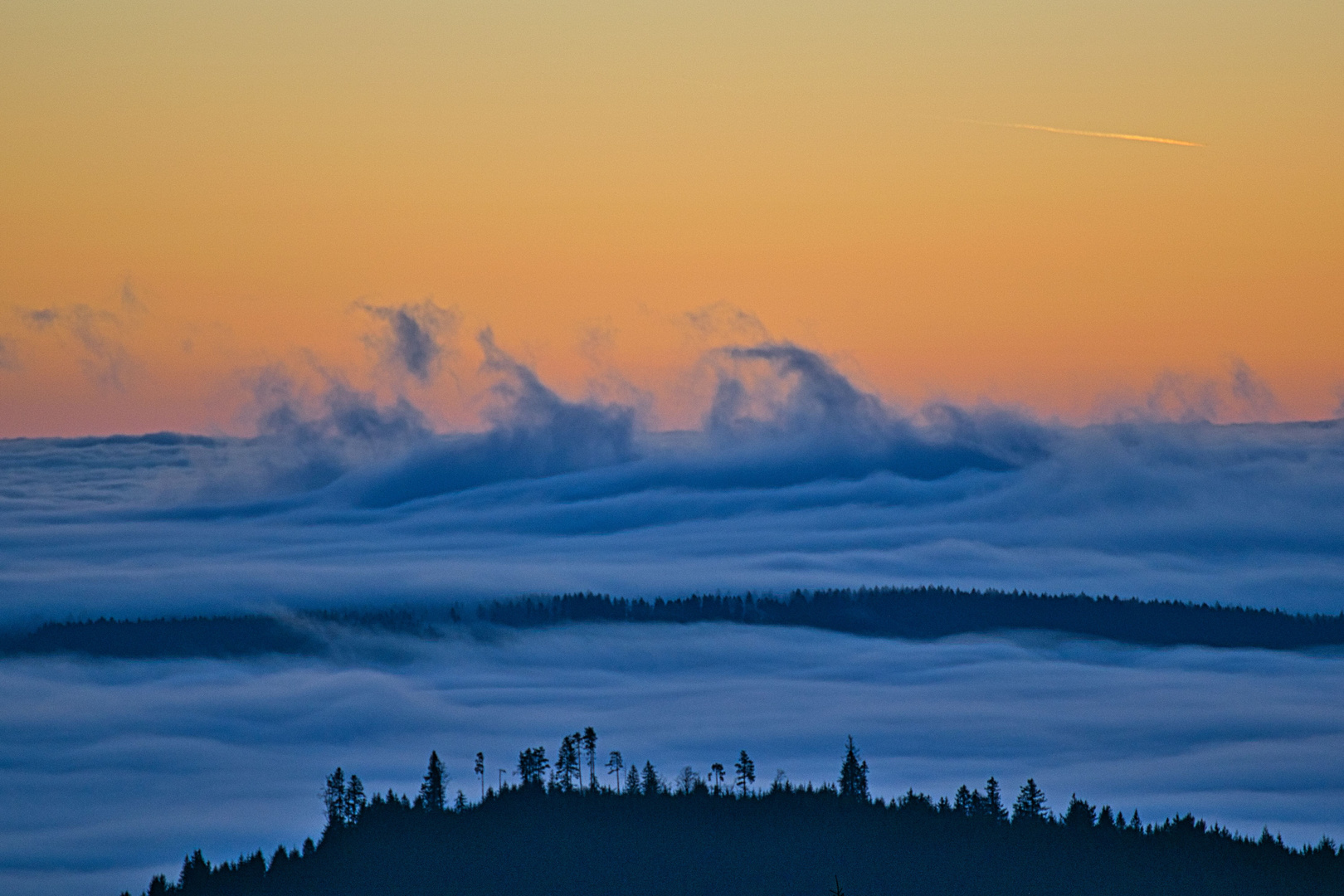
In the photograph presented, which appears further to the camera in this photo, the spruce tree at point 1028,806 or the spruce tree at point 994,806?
the spruce tree at point 1028,806

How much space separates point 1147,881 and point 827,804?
28.9 meters

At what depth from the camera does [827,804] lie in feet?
501

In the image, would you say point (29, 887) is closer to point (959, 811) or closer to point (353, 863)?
point (353, 863)

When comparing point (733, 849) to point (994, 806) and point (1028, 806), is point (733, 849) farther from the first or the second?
point (1028, 806)

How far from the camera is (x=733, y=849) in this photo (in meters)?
140

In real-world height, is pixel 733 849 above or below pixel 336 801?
below

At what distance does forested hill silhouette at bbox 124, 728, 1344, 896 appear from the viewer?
448 ft

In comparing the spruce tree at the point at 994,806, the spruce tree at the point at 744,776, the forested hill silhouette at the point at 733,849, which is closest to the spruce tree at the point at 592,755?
the forested hill silhouette at the point at 733,849

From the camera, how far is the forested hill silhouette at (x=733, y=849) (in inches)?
5379

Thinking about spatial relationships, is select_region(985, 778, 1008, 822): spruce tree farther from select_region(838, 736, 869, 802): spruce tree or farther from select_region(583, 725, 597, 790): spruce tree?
select_region(583, 725, 597, 790): spruce tree

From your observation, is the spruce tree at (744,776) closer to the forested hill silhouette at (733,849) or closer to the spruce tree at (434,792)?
the forested hill silhouette at (733,849)

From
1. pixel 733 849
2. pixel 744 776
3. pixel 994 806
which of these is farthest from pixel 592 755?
pixel 994 806

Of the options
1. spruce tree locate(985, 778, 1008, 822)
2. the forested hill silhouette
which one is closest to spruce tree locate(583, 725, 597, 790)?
the forested hill silhouette

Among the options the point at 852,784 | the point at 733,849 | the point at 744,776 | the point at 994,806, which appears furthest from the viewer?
the point at 744,776
